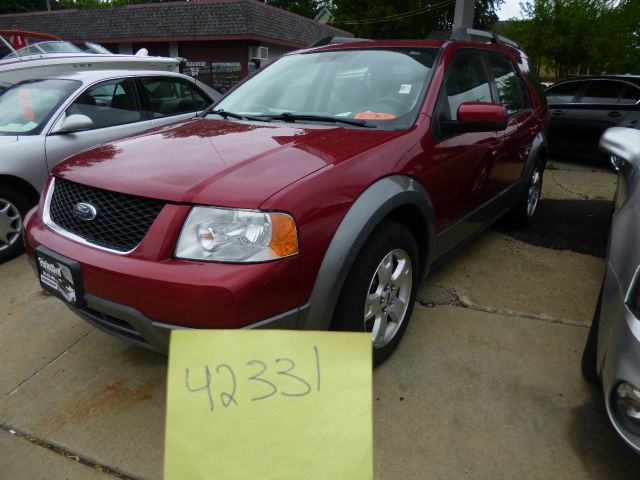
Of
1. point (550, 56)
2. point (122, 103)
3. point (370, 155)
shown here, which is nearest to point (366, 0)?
point (550, 56)

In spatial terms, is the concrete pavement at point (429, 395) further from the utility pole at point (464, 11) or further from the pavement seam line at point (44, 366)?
the utility pole at point (464, 11)

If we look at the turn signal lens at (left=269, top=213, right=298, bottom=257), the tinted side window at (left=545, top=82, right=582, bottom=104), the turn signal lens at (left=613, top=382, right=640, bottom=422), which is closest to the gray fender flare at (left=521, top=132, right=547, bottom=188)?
the turn signal lens at (left=613, top=382, right=640, bottom=422)

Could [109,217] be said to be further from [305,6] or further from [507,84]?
[305,6]

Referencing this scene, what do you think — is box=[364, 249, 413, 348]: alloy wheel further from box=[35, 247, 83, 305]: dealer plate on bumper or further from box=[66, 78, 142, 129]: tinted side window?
box=[66, 78, 142, 129]: tinted side window

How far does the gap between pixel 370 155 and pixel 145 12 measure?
21770 millimetres

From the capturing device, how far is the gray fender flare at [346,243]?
6.23 feet

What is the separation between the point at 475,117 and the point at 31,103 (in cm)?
396

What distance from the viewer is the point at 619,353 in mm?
1659

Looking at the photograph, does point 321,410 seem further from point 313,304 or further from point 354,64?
point 354,64

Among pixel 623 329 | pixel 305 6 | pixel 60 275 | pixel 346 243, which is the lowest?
pixel 60 275

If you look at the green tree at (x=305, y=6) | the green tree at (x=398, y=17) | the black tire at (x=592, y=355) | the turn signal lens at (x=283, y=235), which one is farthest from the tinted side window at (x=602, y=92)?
the green tree at (x=305, y=6)

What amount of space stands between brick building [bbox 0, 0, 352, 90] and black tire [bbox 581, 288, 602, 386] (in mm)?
16167

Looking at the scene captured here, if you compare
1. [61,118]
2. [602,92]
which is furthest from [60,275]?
[602,92]

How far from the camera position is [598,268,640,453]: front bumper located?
5.24ft
